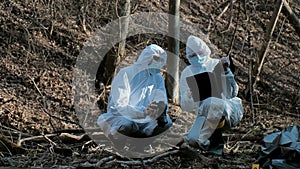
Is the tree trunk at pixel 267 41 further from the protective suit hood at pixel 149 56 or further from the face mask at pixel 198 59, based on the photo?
the face mask at pixel 198 59

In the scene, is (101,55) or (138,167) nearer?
(138,167)

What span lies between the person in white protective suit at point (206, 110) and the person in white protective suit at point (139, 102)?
396mm

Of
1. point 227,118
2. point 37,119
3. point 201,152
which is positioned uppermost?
point 227,118

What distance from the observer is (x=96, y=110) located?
10445 mm

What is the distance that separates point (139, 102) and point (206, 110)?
94 centimetres

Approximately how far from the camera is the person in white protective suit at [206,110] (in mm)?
5480

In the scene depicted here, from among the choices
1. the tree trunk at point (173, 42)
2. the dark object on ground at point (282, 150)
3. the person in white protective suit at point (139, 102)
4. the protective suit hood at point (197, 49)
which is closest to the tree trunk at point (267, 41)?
the tree trunk at point (173, 42)

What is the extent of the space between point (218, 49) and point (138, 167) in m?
8.46

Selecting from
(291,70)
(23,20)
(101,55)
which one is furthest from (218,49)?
(23,20)

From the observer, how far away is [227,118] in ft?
18.2

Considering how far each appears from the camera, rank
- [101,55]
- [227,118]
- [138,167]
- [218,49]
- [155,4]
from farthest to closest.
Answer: [155,4] → [218,49] → [101,55] → [227,118] → [138,167]

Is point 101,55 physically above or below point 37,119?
above

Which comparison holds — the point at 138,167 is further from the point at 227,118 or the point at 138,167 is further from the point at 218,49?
the point at 218,49

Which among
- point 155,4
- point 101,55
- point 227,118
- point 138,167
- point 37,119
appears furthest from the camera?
point 155,4
